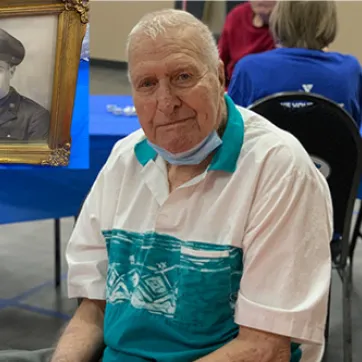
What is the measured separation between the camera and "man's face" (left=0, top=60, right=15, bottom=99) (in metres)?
1.79

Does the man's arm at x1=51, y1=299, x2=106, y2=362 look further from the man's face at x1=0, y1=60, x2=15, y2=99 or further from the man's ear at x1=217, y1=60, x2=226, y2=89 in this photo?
the man's face at x1=0, y1=60, x2=15, y2=99

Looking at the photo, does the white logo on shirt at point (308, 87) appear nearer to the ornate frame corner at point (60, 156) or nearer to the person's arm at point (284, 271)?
the ornate frame corner at point (60, 156)

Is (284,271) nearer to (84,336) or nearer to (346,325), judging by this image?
(84,336)

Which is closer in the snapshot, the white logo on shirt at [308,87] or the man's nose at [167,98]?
the man's nose at [167,98]

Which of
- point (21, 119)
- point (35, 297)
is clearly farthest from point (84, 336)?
point (35, 297)

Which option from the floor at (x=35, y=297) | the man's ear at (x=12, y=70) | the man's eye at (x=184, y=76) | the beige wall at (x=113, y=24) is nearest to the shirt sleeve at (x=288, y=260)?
the man's eye at (x=184, y=76)

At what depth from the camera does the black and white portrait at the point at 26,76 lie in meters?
1.75

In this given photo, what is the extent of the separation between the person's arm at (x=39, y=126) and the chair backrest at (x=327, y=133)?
2.09ft

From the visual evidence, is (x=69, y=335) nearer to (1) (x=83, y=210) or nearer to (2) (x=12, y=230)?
(1) (x=83, y=210)

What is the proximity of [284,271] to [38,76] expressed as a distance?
3.17 feet

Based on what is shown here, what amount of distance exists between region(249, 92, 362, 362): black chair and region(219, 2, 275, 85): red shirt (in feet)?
6.04

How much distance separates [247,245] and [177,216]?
16 centimetres

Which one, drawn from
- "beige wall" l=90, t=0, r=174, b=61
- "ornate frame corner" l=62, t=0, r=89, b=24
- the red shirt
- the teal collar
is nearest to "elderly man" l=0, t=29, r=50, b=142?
"ornate frame corner" l=62, t=0, r=89, b=24

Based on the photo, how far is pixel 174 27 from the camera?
1.24 m
